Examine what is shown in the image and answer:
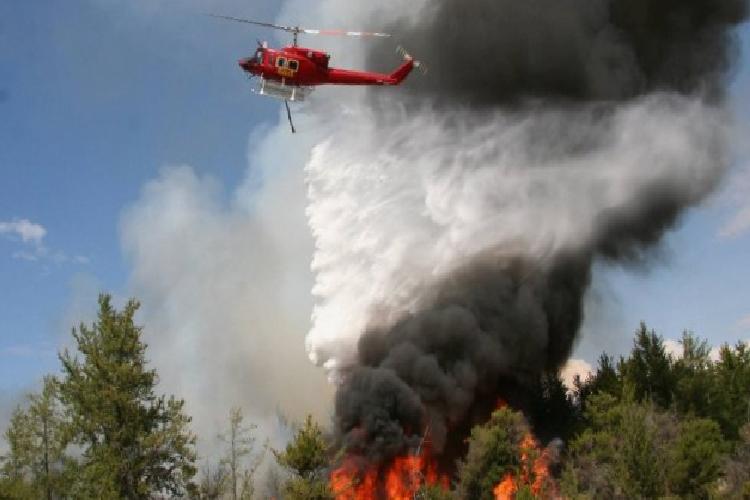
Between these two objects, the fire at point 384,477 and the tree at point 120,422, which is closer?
the tree at point 120,422

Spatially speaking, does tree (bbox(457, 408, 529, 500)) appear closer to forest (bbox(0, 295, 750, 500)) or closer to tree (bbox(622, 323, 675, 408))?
forest (bbox(0, 295, 750, 500))

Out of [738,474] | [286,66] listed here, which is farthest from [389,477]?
[286,66]

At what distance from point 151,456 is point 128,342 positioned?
16.8ft

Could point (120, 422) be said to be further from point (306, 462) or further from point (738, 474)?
point (738, 474)

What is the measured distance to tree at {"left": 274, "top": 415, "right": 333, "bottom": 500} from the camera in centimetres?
2958

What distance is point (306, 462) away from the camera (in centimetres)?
3017

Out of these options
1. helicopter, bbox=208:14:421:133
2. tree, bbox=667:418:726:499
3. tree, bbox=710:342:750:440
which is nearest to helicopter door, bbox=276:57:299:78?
helicopter, bbox=208:14:421:133

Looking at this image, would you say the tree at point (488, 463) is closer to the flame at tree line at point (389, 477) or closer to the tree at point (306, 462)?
the flame at tree line at point (389, 477)

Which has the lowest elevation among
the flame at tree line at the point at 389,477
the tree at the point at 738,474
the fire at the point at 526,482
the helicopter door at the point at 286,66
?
the tree at the point at 738,474

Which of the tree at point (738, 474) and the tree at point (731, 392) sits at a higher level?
the tree at point (731, 392)

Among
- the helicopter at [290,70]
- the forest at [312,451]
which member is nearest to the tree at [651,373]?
the forest at [312,451]

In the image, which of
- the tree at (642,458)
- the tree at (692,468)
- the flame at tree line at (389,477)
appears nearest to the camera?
the tree at (642,458)

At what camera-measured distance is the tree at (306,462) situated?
97.0 feet

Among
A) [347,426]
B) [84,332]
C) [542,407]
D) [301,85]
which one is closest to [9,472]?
[84,332]
